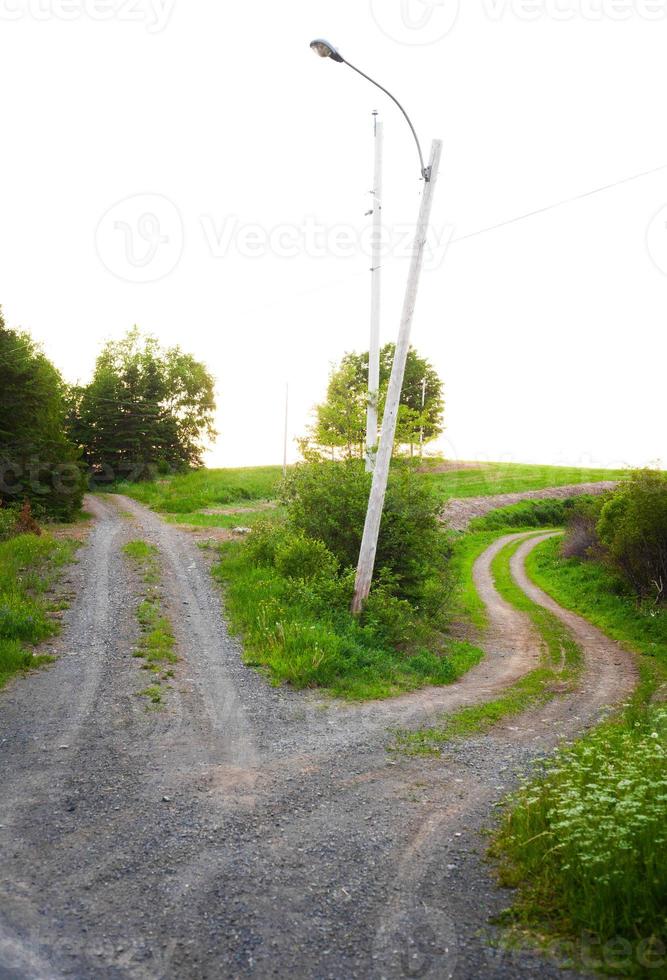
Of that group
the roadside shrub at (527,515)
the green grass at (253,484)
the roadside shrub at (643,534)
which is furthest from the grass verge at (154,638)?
the roadside shrub at (527,515)

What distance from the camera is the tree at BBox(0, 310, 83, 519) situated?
25891 millimetres

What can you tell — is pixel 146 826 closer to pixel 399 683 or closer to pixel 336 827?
pixel 336 827

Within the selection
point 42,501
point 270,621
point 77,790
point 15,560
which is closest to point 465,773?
point 77,790

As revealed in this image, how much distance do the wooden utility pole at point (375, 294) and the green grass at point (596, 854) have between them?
11.4m

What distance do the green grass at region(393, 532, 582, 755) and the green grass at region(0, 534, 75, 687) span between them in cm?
693

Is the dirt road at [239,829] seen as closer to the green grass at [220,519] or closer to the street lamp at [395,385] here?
the street lamp at [395,385]

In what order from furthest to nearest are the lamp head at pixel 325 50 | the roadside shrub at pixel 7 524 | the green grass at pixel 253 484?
the green grass at pixel 253 484 < the roadside shrub at pixel 7 524 < the lamp head at pixel 325 50

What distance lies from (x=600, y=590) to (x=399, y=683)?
15071mm

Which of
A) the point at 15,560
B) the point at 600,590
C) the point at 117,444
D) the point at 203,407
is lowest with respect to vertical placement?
the point at 600,590

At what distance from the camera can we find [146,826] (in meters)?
6.11

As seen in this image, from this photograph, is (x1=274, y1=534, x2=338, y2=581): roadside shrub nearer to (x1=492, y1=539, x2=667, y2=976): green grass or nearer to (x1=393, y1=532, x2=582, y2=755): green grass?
(x1=393, y1=532, x2=582, y2=755): green grass

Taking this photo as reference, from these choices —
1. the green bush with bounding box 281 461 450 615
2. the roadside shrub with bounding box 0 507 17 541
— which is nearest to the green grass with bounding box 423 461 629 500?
the roadside shrub with bounding box 0 507 17 541

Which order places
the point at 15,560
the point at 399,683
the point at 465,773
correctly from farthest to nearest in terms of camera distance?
the point at 15,560, the point at 399,683, the point at 465,773

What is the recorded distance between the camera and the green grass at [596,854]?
4.41m
